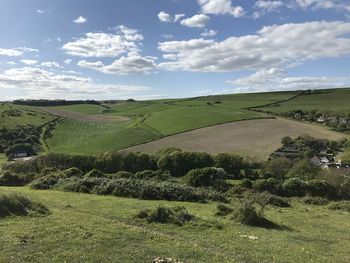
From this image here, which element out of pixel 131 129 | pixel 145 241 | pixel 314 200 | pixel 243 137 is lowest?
pixel 314 200

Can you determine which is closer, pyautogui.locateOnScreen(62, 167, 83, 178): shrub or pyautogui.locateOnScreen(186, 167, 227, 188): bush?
pyautogui.locateOnScreen(62, 167, 83, 178): shrub

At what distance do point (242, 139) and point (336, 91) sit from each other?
103 m

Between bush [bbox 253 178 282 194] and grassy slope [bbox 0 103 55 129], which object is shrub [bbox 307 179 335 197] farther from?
grassy slope [bbox 0 103 55 129]

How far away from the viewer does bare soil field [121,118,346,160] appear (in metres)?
96.8

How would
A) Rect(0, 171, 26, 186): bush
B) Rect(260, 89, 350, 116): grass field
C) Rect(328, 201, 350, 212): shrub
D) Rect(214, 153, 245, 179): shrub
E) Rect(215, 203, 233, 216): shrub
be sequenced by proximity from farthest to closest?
Rect(260, 89, 350, 116): grass field → Rect(214, 153, 245, 179): shrub → Rect(0, 171, 26, 186): bush → Rect(328, 201, 350, 212): shrub → Rect(215, 203, 233, 216): shrub

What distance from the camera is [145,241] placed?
21281mm

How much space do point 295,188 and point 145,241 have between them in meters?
39.7

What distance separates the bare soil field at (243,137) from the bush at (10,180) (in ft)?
118

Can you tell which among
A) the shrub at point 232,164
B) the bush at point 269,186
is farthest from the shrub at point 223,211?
the shrub at point 232,164

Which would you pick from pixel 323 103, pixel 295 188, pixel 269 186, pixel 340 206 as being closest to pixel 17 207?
pixel 340 206

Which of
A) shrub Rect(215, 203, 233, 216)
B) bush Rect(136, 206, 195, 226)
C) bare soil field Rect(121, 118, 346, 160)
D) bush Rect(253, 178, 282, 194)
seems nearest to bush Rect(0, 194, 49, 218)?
bush Rect(136, 206, 195, 226)

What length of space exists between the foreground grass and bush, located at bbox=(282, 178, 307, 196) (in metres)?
25.2

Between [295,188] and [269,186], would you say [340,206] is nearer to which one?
[295,188]

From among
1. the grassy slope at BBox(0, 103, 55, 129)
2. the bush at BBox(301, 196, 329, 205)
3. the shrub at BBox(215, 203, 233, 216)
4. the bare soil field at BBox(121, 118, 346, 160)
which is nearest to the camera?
the shrub at BBox(215, 203, 233, 216)
